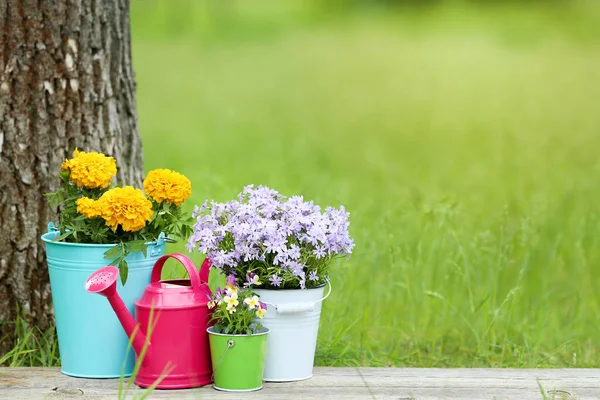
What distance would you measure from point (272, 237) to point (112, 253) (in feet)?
1.48

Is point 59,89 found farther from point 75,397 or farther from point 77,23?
point 75,397

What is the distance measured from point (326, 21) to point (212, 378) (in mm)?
10252

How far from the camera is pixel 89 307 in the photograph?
2.39m

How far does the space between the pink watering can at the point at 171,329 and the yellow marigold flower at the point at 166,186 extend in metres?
0.18

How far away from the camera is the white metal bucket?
7.61 ft

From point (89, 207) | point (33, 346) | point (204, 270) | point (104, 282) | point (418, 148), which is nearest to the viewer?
point (104, 282)

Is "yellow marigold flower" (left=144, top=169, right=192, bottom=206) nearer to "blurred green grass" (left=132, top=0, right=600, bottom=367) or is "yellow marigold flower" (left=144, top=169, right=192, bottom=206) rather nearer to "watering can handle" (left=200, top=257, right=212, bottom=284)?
"watering can handle" (left=200, top=257, right=212, bottom=284)

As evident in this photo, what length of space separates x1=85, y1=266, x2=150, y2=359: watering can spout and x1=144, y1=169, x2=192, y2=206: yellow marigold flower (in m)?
0.27

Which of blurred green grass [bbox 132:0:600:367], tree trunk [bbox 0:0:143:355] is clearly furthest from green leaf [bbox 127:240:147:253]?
blurred green grass [bbox 132:0:600:367]

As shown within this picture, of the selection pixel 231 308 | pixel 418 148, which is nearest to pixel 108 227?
pixel 231 308

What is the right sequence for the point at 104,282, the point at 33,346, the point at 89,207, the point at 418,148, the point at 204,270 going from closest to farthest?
the point at 104,282 → the point at 89,207 → the point at 204,270 → the point at 33,346 → the point at 418,148

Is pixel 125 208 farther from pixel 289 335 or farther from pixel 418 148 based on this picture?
pixel 418 148

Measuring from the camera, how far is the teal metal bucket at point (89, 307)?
237cm

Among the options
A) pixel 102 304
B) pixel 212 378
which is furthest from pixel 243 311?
pixel 102 304
